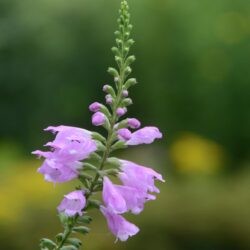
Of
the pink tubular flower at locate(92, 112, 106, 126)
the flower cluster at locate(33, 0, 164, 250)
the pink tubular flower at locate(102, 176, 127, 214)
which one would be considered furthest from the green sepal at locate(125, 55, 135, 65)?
the pink tubular flower at locate(102, 176, 127, 214)

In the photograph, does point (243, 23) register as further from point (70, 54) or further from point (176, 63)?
point (70, 54)

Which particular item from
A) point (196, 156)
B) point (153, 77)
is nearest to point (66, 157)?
point (196, 156)

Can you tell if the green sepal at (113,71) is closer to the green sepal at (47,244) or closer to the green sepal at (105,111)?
the green sepal at (105,111)

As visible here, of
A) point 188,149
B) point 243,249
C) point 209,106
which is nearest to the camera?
point 243,249

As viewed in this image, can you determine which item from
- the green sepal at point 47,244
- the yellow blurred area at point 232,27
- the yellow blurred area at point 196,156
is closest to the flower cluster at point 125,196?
the green sepal at point 47,244

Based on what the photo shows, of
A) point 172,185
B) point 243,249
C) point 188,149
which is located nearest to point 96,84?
point 188,149

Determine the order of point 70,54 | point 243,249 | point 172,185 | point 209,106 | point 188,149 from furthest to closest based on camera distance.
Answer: point 70,54, point 209,106, point 188,149, point 172,185, point 243,249

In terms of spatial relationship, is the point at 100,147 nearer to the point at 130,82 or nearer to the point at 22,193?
the point at 130,82
